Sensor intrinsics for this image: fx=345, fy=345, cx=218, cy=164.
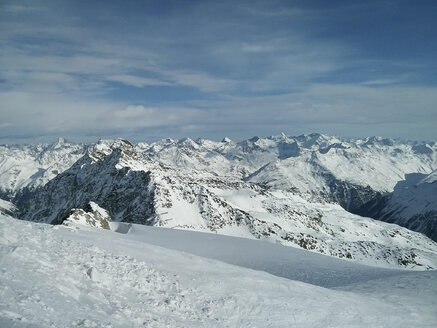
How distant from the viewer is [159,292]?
1850 centimetres

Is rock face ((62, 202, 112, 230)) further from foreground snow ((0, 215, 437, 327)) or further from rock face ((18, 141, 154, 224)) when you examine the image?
foreground snow ((0, 215, 437, 327))

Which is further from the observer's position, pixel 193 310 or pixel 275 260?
pixel 275 260

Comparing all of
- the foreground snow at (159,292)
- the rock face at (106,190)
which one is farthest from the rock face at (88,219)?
the foreground snow at (159,292)

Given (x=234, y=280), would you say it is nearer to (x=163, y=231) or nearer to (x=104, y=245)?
(x=104, y=245)

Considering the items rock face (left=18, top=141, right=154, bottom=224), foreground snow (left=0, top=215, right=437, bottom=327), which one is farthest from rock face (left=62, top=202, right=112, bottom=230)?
foreground snow (left=0, top=215, right=437, bottom=327)

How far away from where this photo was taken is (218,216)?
14012 centimetres

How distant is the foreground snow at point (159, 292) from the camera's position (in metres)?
14.4

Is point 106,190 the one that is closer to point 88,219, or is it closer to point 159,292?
point 88,219

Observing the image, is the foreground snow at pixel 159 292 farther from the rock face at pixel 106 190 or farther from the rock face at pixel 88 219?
the rock face at pixel 106 190

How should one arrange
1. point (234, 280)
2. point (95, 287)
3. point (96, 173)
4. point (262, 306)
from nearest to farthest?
point (95, 287)
point (262, 306)
point (234, 280)
point (96, 173)

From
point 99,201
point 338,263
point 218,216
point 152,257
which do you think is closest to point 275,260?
point 338,263

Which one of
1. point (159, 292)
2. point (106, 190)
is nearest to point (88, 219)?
point (159, 292)

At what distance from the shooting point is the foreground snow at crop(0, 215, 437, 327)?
1438cm

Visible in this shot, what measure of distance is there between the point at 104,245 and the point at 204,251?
18.4 metres
